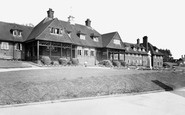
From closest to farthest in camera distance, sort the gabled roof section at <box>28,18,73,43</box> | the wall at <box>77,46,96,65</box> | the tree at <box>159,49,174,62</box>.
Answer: the gabled roof section at <box>28,18,73,43</box>, the wall at <box>77,46,96,65</box>, the tree at <box>159,49,174,62</box>

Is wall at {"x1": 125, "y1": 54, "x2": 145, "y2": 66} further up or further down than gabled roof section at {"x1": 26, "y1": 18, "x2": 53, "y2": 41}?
further down

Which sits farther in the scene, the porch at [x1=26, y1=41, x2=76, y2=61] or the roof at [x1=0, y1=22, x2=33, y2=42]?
the roof at [x1=0, y1=22, x2=33, y2=42]

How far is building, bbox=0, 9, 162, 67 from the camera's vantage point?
2944 cm

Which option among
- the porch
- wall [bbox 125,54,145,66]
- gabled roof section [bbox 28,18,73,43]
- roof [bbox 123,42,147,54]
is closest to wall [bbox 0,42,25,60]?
the porch

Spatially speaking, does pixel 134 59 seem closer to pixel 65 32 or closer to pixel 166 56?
pixel 65 32

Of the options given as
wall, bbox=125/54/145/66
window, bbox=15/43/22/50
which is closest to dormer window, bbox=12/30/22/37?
window, bbox=15/43/22/50

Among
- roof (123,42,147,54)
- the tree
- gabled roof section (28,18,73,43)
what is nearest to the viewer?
gabled roof section (28,18,73,43)

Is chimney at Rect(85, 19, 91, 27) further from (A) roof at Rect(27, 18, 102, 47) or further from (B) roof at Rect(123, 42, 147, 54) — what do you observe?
(B) roof at Rect(123, 42, 147, 54)

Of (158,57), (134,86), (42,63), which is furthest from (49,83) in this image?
(158,57)

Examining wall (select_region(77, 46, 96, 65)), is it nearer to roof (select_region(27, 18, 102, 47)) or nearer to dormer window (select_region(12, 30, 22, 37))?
roof (select_region(27, 18, 102, 47))

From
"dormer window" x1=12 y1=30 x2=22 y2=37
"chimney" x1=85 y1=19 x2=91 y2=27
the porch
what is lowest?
the porch

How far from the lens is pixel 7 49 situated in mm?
29922

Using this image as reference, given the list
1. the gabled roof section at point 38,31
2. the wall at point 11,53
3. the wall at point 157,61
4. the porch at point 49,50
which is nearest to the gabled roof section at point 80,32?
the porch at point 49,50

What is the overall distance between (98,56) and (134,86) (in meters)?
23.3
